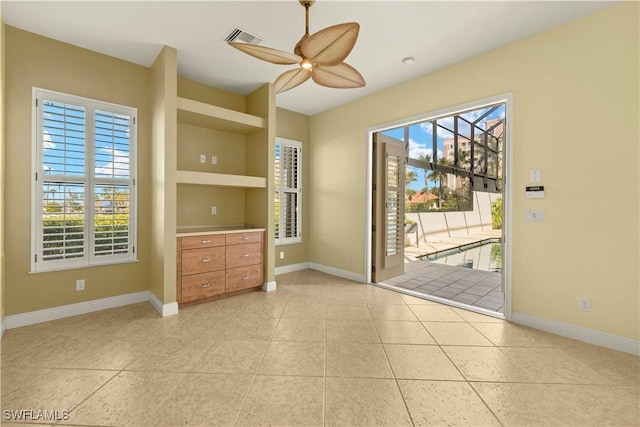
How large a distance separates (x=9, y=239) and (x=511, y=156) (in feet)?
17.0

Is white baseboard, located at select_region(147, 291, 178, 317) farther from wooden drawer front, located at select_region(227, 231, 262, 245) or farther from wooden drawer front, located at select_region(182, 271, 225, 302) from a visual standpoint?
wooden drawer front, located at select_region(227, 231, 262, 245)

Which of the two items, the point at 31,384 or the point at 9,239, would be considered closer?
the point at 31,384

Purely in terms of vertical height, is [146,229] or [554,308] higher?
[146,229]

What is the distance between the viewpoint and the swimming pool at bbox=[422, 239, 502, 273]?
5688mm

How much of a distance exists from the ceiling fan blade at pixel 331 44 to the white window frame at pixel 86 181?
8.71 feet

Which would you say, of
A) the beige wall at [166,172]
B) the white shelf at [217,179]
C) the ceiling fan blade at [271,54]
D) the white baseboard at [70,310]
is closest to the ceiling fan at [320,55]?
the ceiling fan blade at [271,54]

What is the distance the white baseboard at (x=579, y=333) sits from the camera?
2.23 meters

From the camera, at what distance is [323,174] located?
5035 millimetres

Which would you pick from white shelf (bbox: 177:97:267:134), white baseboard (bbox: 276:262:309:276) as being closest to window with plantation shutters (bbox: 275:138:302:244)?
white baseboard (bbox: 276:262:309:276)

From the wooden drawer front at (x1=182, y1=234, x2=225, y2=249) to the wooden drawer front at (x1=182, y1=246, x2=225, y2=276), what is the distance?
0.05 m

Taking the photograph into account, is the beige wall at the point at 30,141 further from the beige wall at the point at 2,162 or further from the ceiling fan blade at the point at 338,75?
the ceiling fan blade at the point at 338,75

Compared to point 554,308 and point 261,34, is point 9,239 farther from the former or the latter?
point 554,308

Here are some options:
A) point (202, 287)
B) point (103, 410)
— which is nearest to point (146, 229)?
point (202, 287)
